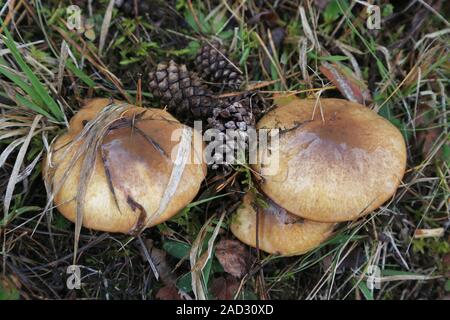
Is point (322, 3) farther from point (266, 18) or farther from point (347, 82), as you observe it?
point (347, 82)

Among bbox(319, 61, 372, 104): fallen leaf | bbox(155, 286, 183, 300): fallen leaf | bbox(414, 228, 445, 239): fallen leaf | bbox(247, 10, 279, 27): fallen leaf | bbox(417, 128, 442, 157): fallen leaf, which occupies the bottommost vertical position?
bbox(155, 286, 183, 300): fallen leaf

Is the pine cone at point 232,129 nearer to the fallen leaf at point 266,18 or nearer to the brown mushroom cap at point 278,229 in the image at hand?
the brown mushroom cap at point 278,229

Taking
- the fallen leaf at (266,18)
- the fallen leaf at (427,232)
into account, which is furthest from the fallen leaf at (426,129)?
the fallen leaf at (266,18)

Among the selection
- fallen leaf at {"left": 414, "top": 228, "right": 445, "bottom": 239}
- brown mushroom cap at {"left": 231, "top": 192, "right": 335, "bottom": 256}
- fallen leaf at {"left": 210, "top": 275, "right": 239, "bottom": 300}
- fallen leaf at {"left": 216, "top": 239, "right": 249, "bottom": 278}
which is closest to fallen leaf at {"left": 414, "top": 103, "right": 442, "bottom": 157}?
fallen leaf at {"left": 414, "top": 228, "right": 445, "bottom": 239}

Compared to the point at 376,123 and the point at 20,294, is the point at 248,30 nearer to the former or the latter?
the point at 376,123

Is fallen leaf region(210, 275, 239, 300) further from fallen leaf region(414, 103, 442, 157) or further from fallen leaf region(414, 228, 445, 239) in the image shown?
fallen leaf region(414, 103, 442, 157)

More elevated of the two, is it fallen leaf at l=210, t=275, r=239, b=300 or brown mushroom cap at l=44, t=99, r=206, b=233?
brown mushroom cap at l=44, t=99, r=206, b=233

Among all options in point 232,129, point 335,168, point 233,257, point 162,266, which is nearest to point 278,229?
point 233,257
